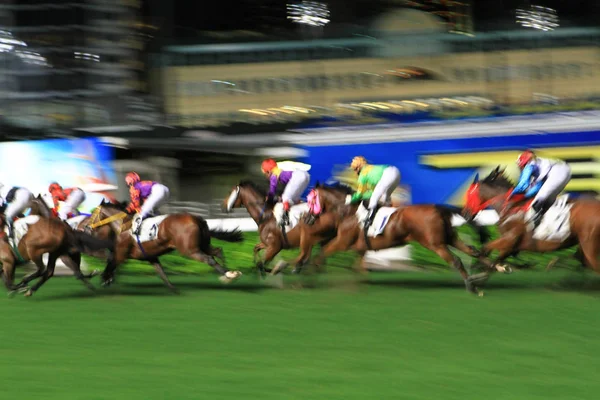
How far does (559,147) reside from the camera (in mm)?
12141

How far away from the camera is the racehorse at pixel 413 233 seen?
9.25m

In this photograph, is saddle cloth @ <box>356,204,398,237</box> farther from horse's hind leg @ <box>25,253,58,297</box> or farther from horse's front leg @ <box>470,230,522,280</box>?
horse's hind leg @ <box>25,253,58,297</box>

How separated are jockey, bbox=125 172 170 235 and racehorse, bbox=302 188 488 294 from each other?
163 centimetres

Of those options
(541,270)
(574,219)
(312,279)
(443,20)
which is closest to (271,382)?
(574,219)

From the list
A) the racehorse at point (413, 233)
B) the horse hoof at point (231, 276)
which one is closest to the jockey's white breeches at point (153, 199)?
the horse hoof at point (231, 276)

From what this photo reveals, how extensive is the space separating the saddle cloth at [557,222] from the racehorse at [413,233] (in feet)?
2.31

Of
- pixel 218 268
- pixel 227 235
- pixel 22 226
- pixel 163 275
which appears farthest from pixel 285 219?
pixel 22 226

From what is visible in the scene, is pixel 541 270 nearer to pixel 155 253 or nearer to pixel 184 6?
pixel 155 253

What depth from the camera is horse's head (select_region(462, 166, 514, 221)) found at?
9297 mm

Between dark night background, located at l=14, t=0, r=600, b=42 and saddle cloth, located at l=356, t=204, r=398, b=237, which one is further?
dark night background, located at l=14, t=0, r=600, b=42

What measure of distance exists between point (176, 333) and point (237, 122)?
693 cm

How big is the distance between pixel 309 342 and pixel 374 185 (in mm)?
3264

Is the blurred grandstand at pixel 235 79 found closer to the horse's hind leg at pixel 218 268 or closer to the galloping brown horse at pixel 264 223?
the galloping brown horse at pixel 264 223

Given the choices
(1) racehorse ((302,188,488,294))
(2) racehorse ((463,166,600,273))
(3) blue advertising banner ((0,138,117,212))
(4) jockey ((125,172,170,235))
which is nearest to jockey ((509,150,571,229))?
(2) racehorse ((463,166,600,273))
